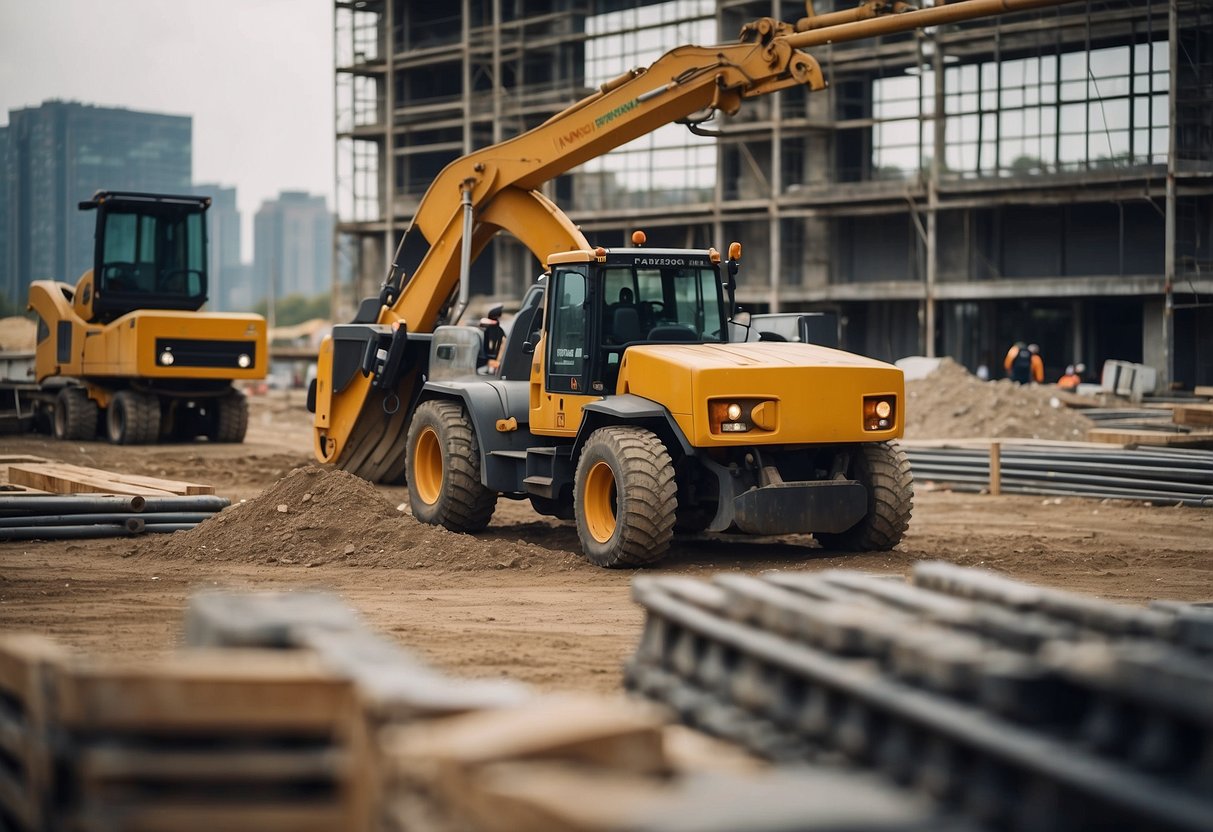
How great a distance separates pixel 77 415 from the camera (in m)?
28.8

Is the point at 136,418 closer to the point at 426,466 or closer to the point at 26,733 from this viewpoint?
the point at 426,466

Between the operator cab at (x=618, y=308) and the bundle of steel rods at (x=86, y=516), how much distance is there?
13.2 feet

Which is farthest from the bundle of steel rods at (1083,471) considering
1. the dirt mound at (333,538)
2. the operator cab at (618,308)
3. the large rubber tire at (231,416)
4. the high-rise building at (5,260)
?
the high-rise building at (5,260)

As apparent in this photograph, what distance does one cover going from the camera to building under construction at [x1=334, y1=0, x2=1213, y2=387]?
43.7 meters

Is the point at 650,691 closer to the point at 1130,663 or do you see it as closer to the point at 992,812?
the point at 992,812

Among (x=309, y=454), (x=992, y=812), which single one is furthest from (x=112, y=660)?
(x=309, y=454)

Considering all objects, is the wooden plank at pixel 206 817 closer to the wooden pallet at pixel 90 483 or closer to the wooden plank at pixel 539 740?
the wooden plank at pixel 539 740

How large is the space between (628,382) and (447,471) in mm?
2441

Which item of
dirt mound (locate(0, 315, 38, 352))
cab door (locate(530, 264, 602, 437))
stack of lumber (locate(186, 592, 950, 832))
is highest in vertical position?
dirt mound (locate(0, 315, 38, 352))

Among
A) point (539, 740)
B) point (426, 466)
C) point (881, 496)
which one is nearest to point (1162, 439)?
point (881, 496)

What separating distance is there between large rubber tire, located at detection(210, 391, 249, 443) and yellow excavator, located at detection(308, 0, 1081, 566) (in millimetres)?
10984

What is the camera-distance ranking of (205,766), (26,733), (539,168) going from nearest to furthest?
(205,766)
(26,733)
(539,168)

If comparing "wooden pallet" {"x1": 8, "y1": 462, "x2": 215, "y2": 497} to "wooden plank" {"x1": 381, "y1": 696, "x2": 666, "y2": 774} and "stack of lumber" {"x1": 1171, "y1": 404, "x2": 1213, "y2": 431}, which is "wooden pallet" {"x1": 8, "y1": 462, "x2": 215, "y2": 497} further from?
"stack of lumber" {"x1": 1171, "y1": 404, "x2": 1213, "y2": 431}

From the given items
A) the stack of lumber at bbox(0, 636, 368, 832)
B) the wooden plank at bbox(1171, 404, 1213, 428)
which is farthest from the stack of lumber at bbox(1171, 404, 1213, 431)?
the stack of lumber at bbox(0, 636, 368, 832)
